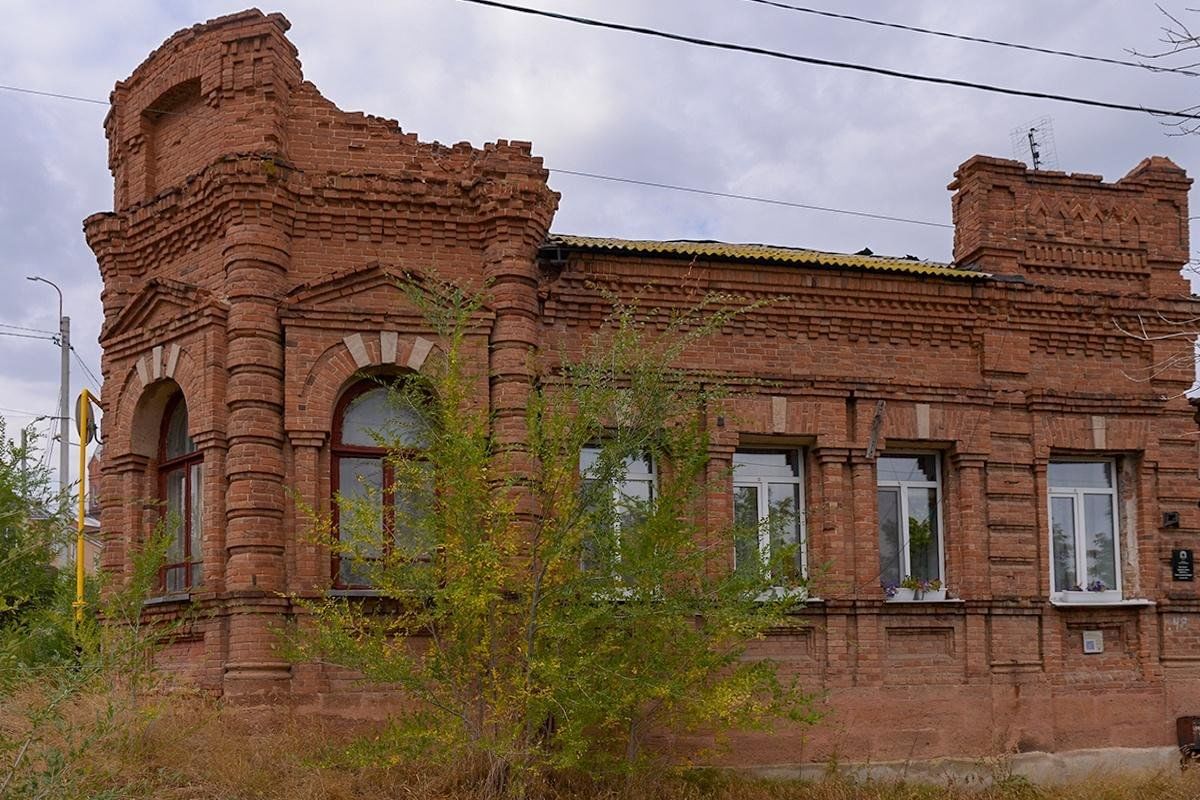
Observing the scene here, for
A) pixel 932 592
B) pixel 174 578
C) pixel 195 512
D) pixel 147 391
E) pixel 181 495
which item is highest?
pixel 147 391

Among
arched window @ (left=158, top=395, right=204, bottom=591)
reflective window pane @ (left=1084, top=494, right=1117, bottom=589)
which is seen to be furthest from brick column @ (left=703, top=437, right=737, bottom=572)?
arched window @ (left=158, top=395, right=204, bottom=591)

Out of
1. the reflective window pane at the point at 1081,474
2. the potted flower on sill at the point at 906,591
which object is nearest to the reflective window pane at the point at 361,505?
the potted flower on sill at the point at 906,591

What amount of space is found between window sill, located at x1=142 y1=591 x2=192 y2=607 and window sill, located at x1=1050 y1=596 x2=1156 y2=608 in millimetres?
9123

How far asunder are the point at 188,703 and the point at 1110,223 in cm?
1137

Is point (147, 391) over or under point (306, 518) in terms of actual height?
over

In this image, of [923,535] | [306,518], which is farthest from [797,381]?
[306,518]

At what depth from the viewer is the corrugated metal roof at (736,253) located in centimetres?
1395

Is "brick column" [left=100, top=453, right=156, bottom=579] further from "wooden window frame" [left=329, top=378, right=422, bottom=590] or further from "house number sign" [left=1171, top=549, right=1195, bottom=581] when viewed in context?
"house number sign" [left=1171, top=549, right=1195, bottom=581]

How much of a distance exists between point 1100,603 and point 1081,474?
1.57 meters

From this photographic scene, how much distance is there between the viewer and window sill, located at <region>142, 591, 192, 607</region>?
1282 cm

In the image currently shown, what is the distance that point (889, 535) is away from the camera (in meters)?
14.9

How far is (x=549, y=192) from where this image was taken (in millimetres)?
13633

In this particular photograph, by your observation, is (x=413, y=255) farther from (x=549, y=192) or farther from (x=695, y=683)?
(x=695, y=683)

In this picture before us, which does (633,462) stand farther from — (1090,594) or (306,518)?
(1090,594)
